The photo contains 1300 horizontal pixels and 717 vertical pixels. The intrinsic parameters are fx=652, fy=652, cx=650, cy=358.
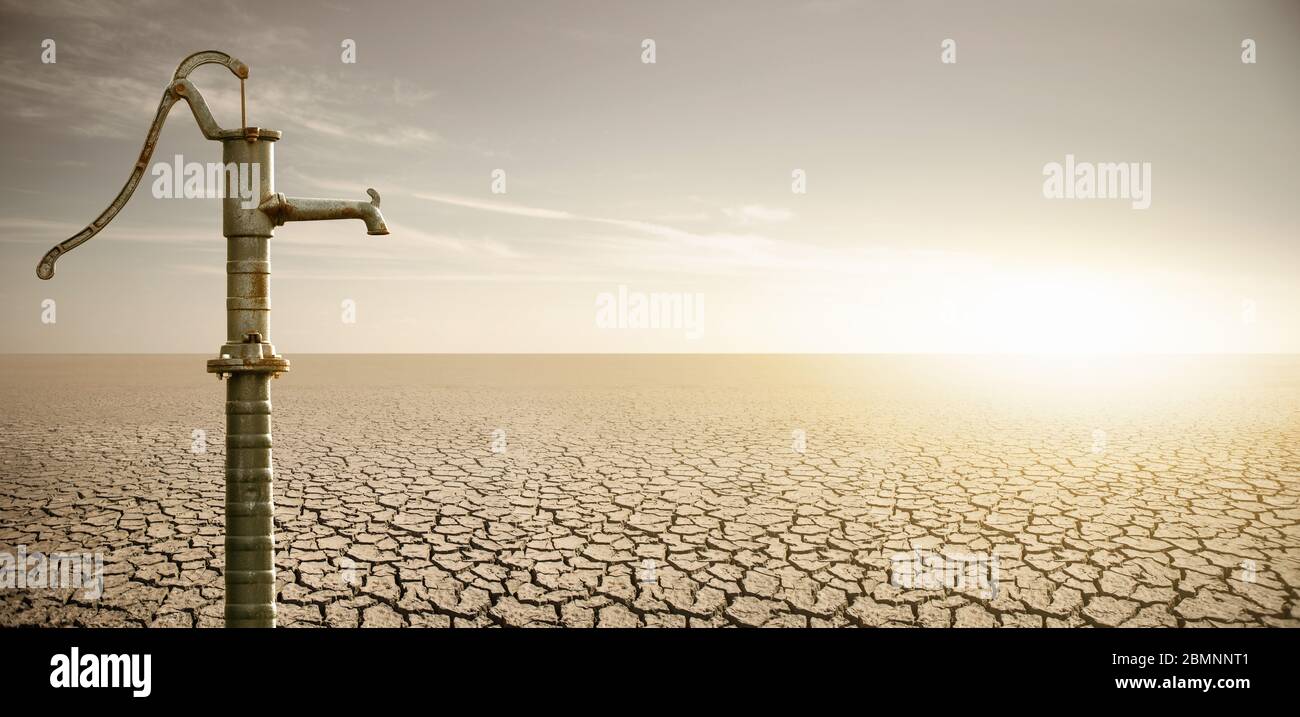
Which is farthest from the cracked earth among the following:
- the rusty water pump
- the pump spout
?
the pump spout

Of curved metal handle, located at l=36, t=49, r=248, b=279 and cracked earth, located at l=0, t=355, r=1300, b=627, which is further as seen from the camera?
cracked earth, located at l=0, t=355, r=1300, b=627

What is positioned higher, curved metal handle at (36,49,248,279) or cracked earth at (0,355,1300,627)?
curved metal handle at (36,49,248,279)

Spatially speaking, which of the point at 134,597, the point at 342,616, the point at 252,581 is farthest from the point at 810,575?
the point at 134,597

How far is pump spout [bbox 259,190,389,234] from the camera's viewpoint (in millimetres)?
1998

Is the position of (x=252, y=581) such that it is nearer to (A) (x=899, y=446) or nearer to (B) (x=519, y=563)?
(B) (x=519, y=563)

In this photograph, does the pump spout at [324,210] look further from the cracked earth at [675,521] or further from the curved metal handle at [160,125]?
the cracked earth at [675,521]

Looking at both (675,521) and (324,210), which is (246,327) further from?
(675,521)

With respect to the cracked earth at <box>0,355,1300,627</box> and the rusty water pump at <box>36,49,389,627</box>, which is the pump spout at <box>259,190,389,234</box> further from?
the cracked earth at <box>0,355,1300,627</box>

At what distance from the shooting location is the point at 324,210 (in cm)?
208

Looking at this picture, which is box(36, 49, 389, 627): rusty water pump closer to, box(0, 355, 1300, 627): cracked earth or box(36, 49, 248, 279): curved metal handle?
box(36, 49, 248, 279): curved metal handle

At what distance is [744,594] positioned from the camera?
376 cm

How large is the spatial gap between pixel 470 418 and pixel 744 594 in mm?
9222

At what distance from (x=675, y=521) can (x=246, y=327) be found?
152 inches

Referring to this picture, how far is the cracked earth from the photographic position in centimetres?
357
